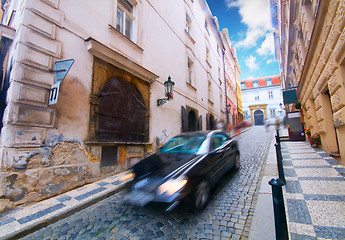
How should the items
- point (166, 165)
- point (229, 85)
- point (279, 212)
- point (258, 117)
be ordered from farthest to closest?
point (258, 117)
point (229, 85)
point (166, 165)
point (279, 212)

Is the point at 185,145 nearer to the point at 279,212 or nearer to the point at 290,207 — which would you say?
the point at 290,207

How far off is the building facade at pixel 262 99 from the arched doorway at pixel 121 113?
122 feet

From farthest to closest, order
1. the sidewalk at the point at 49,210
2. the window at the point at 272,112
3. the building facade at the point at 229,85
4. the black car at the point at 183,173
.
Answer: the window at the point at 272,112
the building facade at the point at 229,85
the black car at the point at 183,173
the sidewalk at the point at 49,210

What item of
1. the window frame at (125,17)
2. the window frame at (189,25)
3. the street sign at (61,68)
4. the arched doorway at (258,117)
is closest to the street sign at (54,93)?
the street sign at (61,68)

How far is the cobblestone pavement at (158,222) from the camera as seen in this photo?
7.24ft

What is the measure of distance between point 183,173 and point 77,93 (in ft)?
11.5

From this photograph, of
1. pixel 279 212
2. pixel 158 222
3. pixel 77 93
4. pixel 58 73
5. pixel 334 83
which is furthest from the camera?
pixel 77 93

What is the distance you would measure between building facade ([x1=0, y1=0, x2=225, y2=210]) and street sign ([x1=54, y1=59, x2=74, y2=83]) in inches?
1.7

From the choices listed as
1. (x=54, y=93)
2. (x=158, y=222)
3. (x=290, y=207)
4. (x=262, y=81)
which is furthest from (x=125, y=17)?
(x=262, y=81)

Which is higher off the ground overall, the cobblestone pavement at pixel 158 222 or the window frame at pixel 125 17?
the window frame at pixel 125 17

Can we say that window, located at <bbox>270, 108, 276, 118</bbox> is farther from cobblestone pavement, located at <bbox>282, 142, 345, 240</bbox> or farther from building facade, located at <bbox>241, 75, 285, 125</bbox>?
cobblestone pavement, located at <bbox>282, 142, 345, 240</bbox>

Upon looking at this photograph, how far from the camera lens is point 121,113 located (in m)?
5.48

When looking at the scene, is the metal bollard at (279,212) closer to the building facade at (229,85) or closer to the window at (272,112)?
the building facade at (229,85)

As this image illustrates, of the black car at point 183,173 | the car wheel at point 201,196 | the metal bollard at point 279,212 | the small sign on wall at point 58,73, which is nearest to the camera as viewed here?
the metal bollard at point 279,212
